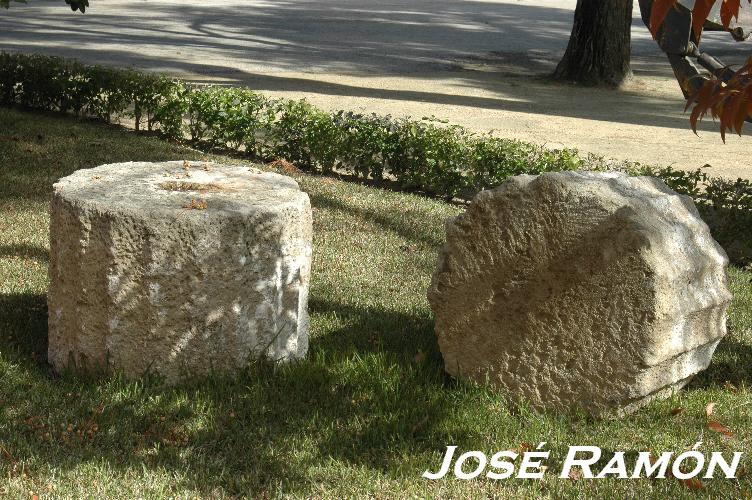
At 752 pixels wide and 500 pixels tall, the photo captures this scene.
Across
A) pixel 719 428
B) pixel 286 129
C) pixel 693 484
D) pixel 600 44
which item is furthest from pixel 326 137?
pixel 600 44

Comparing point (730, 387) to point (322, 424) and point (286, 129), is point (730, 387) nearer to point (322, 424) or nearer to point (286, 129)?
point (322, 424)

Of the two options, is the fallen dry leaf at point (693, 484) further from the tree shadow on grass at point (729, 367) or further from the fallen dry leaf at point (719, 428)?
the tree shadow on grass at point (729, 367)

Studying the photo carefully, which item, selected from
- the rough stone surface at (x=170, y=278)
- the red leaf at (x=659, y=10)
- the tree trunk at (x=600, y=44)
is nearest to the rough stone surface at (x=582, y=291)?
the rough stone surface at (x=170, y=278)

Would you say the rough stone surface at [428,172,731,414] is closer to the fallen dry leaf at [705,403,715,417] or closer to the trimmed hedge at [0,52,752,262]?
the fallen dry leaf at [705,403,715,417]

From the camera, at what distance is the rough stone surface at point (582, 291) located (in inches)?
170

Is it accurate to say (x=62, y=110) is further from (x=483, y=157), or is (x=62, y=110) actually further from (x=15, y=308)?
(x=15, y=308)

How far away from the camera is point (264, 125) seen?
11.1 meters

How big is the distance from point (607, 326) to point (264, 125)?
24.0 ft

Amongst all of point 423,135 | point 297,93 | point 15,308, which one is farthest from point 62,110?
point 15,308

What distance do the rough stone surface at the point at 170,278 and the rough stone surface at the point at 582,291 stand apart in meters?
0.85

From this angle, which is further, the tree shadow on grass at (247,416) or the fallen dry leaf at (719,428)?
the fallen dry leaf at (719,428)

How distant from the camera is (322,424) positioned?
446 cm

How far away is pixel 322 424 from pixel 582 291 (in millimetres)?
1319

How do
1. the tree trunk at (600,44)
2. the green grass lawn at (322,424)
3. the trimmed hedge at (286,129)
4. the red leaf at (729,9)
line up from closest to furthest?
1. the red leaf at (729,9)
2. the green grass lawn at (322,424)
3. the trimmed hedge at (286,129)
4. the tree trunk at (600,44)
